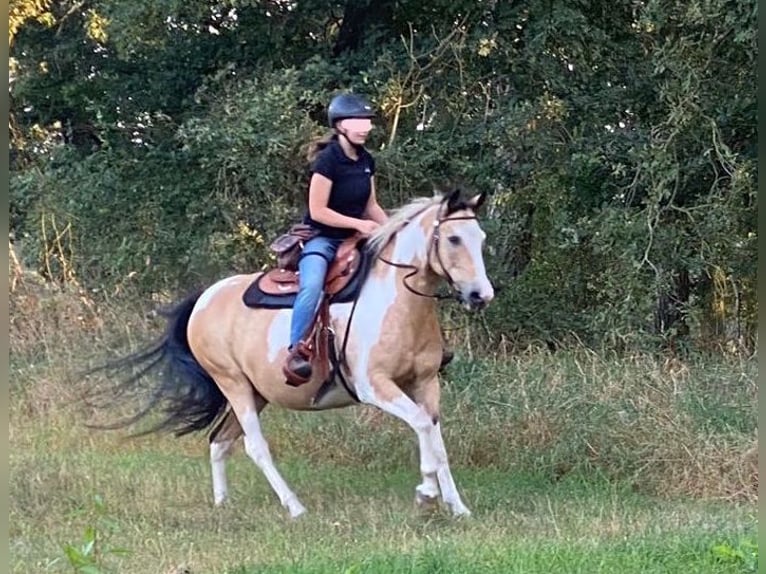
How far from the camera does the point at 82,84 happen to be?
44.2 feet

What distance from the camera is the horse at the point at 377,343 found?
664 centimetres

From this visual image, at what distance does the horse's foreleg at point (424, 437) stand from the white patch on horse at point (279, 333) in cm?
64

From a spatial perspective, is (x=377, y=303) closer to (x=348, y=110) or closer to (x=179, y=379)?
(x=348, y=110)

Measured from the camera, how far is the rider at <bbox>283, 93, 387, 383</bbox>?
6871 mm

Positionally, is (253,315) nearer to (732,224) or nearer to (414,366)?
(414,366)

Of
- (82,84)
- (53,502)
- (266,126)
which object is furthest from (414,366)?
(82,84)

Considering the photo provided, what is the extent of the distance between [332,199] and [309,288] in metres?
0.58

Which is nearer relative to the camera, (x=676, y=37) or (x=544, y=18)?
(x=676, y=37)

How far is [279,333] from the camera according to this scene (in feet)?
23.9

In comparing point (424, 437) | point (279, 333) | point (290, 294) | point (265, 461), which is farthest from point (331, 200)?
point (265, 461)

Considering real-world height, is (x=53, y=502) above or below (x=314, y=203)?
below

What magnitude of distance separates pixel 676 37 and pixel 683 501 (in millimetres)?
5424

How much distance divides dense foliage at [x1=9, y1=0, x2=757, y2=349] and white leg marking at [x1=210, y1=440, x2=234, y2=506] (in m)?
Answer: 4.22

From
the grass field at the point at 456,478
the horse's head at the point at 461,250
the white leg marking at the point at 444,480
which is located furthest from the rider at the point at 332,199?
the grass field at the point at 456,478
